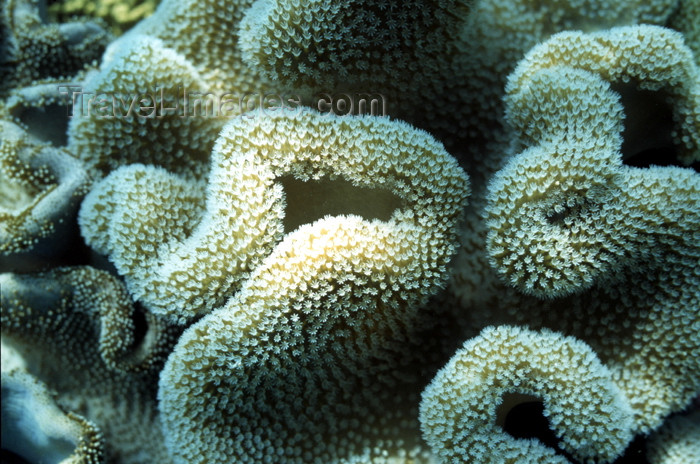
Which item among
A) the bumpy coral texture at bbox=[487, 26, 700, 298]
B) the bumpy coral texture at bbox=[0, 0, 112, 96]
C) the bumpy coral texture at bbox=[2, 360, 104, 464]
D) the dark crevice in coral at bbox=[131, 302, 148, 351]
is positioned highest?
the bumpy coral texture at bbox=[487, 26, 700, 298]

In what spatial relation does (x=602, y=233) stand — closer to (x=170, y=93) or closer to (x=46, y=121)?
(x=170, y=93)

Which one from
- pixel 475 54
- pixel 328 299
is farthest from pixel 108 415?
pixel 475 54

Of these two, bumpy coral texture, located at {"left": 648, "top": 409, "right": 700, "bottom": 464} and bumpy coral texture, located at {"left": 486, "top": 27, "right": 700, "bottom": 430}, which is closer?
bumpy coral texture, located at {"left": 486, "top": 27, "right": 700, "bottom": 430}

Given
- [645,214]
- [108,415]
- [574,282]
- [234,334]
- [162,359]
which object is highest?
[645,214]

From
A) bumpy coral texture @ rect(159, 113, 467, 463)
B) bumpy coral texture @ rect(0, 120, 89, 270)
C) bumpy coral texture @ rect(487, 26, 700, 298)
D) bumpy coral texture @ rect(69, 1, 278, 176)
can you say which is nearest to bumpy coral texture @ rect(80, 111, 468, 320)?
bumpy coral texture @ rect(159, 113, 467, 463)

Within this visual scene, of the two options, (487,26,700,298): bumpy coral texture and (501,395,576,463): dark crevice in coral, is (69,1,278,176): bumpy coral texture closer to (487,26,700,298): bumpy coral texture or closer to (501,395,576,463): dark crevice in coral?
(487,26,700,298): bumpy coral texture

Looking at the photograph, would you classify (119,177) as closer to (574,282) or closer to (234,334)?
(234,334)

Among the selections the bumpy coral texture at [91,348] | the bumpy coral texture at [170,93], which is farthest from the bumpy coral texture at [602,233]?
the bumpy coral texture at [91,348]
